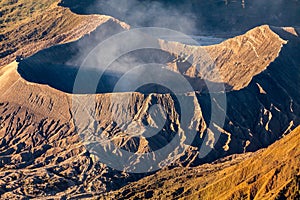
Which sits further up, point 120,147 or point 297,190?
point 297,190

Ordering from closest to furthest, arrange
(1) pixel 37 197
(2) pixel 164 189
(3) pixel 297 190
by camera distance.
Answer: (3) pixel 297 190, (2) pixel 164 189, (1) pixel 37 197

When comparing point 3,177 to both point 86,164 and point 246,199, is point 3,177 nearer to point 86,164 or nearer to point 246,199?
point 86,164

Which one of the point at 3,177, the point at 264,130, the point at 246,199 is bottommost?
the point at 3,177

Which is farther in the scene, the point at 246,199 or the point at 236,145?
the point at 236,145

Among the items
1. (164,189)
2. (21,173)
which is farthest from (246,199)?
(21,173)

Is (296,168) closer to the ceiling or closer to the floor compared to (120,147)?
closer to the ceiling

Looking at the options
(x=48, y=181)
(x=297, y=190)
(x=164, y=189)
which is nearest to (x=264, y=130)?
(x=164, y=189)

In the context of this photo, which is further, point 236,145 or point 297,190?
point 236,145

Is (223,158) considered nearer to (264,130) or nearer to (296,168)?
(264,130)

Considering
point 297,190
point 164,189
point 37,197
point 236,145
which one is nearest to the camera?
point 297,190
